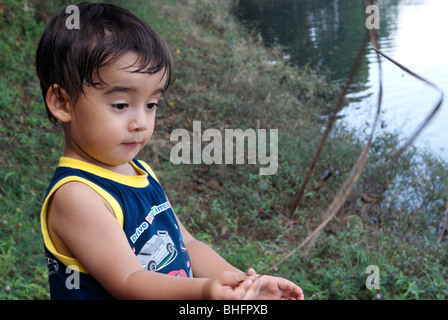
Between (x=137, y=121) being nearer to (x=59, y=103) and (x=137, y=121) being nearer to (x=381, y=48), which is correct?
(x=59, y=103)

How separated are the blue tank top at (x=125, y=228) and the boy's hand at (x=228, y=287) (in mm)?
251

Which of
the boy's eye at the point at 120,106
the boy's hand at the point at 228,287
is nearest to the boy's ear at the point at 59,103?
the boy's eye at the point at 120,106

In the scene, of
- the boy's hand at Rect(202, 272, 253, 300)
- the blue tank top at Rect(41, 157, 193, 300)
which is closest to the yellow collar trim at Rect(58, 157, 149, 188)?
the blue tank top at Rect(41, 157, 193, 300)

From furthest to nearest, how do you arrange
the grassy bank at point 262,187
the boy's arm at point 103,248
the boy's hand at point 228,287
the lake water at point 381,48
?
the lake water at point 381,48 → the grassy bank at point 262,187 → the boy's arm at point 103,248 → the boy's hand at point 228,287

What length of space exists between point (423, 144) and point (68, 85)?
12.4 feet

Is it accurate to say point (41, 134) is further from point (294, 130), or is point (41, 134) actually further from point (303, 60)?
point (303, 60)

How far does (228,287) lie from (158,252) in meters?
0.30

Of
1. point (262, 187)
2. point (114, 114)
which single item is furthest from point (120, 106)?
point (262, 187)

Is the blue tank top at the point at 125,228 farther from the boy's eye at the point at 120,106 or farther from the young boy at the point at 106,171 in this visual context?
the boy's eye at the point at 120,106

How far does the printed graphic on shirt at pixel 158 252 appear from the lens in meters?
0.92

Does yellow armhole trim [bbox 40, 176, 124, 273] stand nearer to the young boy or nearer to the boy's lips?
the young boy

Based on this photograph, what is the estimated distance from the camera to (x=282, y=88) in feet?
18.7

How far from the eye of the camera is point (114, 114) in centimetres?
89
